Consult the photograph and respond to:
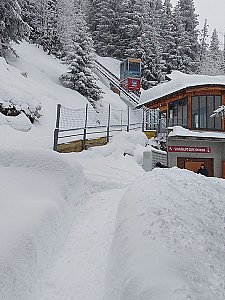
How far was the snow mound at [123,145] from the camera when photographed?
1199 centimetres

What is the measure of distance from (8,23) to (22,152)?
1413 cm

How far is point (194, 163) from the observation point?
16.5 meters

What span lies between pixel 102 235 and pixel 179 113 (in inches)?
617

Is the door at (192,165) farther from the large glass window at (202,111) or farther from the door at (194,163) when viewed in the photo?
the large glass window at (202,111)

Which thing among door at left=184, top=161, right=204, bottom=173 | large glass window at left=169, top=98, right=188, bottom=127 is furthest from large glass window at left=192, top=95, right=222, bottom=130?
door at left=184, top=161, right=204, bottom=173

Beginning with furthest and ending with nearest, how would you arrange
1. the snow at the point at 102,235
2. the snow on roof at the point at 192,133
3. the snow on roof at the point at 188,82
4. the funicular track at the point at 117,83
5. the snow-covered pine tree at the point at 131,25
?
the snow-covered pine tree at the point at 131,25 → the funicular track at the point at 117,83 → the snow on roof at the point at 188,82 → the snow on roof at the point at 192,133 → the snow at the point at 102,235

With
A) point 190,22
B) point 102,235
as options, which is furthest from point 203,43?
point 102,235

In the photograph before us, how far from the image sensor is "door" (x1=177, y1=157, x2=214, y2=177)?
1605 cm

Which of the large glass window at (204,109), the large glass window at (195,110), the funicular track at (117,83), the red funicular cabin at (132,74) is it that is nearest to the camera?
the large glass window at (204,109)

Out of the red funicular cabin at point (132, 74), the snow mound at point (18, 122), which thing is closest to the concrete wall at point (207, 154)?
the snow mound at point (18, 122)

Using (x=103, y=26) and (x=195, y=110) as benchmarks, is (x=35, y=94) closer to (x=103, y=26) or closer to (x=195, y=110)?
(x=195, y=110)

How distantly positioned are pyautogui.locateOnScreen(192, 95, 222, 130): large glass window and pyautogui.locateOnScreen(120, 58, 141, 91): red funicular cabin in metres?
16.6

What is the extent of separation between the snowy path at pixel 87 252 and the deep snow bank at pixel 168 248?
262mm

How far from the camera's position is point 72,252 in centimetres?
415
